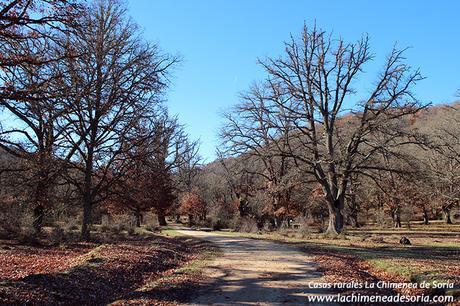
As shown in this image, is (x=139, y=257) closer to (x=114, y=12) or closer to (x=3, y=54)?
(x=3, y=54)

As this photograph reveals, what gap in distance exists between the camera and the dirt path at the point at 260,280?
8.31m

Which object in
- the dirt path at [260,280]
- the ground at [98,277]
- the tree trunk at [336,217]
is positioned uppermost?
the tree trunk at [336,217]

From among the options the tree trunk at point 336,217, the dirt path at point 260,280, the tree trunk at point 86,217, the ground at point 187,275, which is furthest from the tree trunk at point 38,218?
the tree trunk at point 336,217

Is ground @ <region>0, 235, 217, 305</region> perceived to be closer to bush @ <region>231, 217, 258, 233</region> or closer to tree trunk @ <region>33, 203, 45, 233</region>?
tree trunk @ <region>33, 203, 45, 233</region>

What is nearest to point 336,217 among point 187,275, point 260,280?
point 260,280

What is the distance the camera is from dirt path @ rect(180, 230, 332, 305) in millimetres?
8312

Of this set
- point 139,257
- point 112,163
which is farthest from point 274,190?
point 139,257

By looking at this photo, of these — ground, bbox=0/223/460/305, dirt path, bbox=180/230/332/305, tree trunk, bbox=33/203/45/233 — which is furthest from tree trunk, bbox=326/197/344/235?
tree trunk, bbox=33/203/45/233

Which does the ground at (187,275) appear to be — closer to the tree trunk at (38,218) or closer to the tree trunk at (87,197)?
the tree trunk at (87,197)

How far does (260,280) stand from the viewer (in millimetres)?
10227

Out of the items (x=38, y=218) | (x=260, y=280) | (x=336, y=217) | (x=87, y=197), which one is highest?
(x=87, y=197)

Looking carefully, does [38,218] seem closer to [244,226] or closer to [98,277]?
[98,277]

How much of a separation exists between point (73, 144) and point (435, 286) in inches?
681

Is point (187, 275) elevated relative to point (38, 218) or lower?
lower
